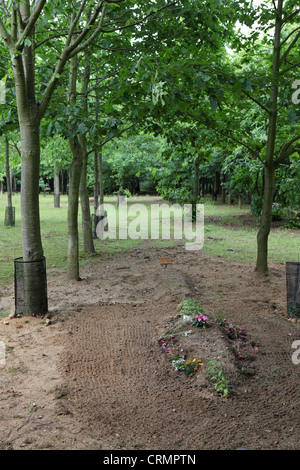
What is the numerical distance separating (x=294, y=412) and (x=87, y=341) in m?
2.74

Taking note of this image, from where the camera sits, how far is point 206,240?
1537 cm

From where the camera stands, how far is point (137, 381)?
4191 mm

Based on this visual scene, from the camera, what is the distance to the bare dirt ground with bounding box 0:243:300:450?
328cm

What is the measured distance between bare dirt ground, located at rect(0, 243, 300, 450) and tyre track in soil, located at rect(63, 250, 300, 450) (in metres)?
0.01

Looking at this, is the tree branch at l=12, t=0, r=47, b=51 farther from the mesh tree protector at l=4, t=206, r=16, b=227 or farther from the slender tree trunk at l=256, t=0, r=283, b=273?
the mesh tree protector at l=4, t=206, r=16, b=227

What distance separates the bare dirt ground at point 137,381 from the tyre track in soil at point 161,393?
0.01m

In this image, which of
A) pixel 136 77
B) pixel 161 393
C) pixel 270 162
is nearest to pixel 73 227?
pixel 136 77

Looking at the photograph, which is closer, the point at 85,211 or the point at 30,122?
the point at 30,122

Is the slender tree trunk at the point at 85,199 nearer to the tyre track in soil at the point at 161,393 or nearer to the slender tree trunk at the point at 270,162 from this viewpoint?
the slender tree trunk at the point at 270,162

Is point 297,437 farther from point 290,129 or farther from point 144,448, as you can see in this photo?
point 290,129

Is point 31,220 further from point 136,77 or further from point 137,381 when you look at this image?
point 137,381

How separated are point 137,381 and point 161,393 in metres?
0.34

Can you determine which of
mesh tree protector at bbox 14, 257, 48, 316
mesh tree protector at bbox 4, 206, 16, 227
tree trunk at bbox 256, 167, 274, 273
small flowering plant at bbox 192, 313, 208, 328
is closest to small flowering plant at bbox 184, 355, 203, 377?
small flowering plant at bbox 192, 313, 208, 328

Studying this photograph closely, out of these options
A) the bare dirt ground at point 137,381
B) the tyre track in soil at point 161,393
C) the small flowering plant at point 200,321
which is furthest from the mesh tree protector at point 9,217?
the small flowering plant at point 200,321
